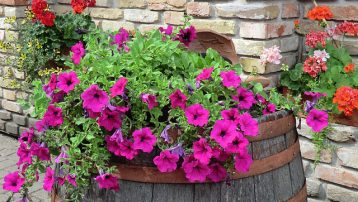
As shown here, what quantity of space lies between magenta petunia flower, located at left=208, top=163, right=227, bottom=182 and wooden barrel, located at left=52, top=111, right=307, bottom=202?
0.12ft

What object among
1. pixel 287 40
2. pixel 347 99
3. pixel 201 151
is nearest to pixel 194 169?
pixel 201 151

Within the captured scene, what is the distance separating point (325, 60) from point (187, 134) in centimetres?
169

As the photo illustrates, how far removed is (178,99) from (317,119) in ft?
1.49

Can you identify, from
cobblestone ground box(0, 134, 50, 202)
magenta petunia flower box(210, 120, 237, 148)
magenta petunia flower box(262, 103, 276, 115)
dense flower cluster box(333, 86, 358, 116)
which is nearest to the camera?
magenta petunia flower box(210, 120, 237, 148)

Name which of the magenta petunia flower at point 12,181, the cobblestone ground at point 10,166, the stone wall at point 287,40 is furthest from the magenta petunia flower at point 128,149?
the cobblestone ground at point 10,166

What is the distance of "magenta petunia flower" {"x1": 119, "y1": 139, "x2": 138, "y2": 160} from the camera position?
4.77 feet

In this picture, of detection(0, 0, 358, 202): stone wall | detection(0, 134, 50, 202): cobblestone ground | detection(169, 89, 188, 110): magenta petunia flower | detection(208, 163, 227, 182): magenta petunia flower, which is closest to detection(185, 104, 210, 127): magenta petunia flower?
detection(169, 89, 188, 110): magenta petunia flower

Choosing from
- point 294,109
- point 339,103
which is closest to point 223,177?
point 294,109

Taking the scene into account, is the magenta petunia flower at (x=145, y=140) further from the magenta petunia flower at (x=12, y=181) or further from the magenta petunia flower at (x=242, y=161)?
the magenta petunia flower at (x=12, y=181)

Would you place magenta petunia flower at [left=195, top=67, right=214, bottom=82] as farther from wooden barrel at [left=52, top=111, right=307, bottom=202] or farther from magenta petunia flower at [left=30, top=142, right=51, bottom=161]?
magenta petunia flower at [left=30, top=142, right=51, bottom=161]

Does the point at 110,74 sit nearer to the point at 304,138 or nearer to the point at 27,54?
the point at 304,138

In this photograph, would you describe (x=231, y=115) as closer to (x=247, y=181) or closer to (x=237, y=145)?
(x=237, y=145)

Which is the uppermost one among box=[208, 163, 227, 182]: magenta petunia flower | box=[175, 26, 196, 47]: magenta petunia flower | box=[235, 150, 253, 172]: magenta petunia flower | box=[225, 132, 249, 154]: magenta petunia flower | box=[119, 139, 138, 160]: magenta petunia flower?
box=[175, 26, 196, 47]: magenta petunia flower

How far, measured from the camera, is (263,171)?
1.59 m
